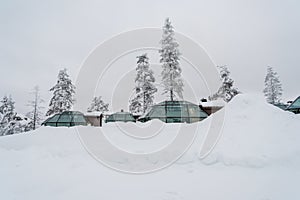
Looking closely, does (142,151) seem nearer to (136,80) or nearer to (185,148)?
(185,148)

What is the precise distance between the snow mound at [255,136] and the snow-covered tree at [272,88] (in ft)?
105

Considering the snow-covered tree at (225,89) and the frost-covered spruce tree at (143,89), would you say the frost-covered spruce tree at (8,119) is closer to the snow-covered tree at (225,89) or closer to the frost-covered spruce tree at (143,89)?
the frost-covered spruce tree at (143,89)

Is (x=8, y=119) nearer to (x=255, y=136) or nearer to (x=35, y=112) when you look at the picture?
(x=35, y=112)

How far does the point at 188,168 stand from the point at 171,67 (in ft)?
68.2

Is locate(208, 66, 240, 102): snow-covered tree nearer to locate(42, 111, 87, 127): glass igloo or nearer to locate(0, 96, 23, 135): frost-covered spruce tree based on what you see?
locate(42, 111, 87, 127): glass igloo

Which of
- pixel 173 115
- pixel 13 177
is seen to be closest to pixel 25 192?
pixel 13 177

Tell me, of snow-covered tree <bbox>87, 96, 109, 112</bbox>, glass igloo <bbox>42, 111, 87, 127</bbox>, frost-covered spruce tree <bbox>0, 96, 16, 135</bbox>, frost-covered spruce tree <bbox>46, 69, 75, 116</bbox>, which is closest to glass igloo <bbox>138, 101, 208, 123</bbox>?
glass igloo <bbox>42, 111, 87, 127</bbox>

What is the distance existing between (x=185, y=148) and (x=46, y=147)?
401 cm

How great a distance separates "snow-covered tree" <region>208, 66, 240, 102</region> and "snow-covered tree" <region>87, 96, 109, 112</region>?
23670mm

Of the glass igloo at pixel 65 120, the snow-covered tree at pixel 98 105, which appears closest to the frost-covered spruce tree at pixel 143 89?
the glass igloo at pixel 65 120

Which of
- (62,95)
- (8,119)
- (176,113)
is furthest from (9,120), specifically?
(176,113)

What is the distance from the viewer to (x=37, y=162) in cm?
558

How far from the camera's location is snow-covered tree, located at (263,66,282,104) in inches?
1387

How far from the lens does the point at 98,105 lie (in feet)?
150
